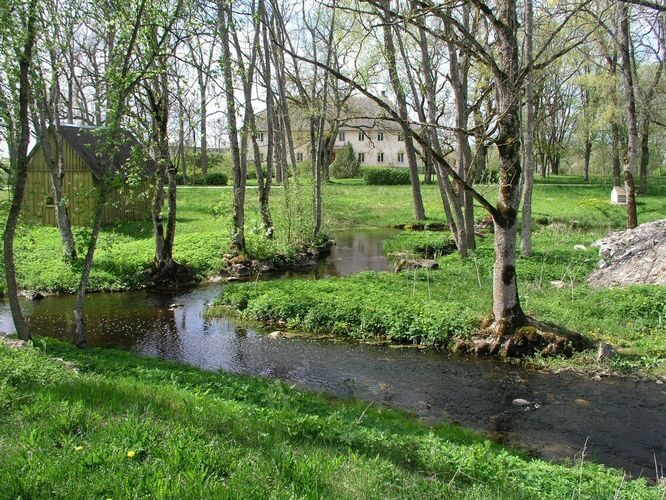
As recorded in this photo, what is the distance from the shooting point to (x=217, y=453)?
164 inches

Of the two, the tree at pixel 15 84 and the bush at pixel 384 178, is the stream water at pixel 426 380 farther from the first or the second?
the bush at pixel 384 178

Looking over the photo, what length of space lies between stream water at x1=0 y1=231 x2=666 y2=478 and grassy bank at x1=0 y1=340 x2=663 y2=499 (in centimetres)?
141

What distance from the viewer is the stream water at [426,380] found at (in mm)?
7125

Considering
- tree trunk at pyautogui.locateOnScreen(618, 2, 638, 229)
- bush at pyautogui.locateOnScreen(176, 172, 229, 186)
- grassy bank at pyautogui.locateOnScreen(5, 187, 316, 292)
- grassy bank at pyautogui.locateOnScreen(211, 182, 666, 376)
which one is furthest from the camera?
bush at pyautogui.locateOnScreen(176, 172, 229, 186)

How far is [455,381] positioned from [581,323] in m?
3.33

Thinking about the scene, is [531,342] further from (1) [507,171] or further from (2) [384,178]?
(2) [384,178]

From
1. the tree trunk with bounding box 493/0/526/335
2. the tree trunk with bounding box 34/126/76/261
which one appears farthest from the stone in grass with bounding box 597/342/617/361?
the tree trunk with bounding box 34/126/76/261

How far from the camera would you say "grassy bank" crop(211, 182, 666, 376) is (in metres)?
10.3

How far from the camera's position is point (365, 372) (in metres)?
9.68

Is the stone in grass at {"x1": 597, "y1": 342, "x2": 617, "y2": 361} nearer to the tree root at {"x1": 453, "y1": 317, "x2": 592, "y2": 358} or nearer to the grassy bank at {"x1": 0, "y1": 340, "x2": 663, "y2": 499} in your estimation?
the tree root at {"x1": 453, "y1": 317, "x2": 592, "y2": 358}

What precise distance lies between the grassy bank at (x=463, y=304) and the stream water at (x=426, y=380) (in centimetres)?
59

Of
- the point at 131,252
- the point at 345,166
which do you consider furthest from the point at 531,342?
the point at 345,166

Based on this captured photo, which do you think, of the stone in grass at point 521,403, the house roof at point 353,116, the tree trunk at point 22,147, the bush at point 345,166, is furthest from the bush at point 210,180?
the stone in grass at point 521,403

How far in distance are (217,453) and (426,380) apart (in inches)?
225
